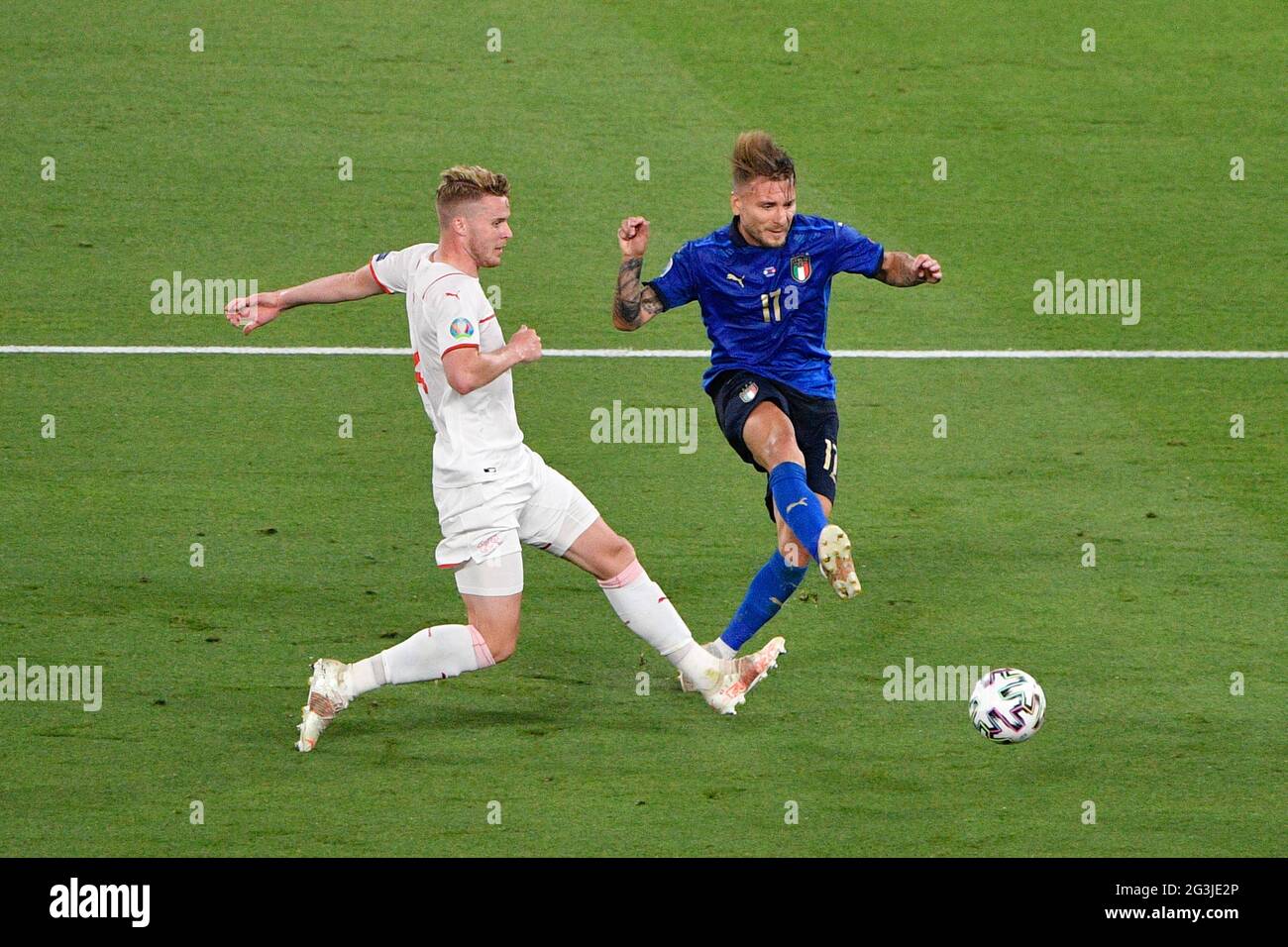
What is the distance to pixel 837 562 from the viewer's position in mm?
7551

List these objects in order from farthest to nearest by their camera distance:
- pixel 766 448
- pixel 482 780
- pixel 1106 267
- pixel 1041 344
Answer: pixel 1106 267 < pixel 1041 344 < pixel 766 448 < pixel 482 780

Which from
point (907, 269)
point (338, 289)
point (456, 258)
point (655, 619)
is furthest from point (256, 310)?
point (907, 269)

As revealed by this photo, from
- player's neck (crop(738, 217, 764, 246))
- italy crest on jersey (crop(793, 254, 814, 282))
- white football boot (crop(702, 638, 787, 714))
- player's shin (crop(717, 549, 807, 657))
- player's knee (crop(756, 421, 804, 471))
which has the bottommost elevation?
white football boot (crop(702, 638, 787, 714))

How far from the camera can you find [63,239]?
14.0 m

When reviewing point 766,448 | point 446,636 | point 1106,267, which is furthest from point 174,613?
point 1106,267

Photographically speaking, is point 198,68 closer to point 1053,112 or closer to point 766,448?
point 1053,112

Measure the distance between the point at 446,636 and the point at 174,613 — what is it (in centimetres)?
208

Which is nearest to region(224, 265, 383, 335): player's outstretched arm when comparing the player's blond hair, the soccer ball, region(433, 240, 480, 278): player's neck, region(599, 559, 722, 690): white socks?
region(433, 240, 480, 278): player's neck

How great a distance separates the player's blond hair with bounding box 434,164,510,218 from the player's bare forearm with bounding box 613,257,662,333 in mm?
737

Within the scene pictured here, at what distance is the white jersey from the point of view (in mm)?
7438

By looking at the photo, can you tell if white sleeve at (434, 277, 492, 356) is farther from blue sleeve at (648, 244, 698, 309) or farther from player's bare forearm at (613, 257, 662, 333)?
blue sleeve at (648, 244, 698, 309)

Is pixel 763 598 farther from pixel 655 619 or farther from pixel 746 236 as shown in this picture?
pixel 746 236

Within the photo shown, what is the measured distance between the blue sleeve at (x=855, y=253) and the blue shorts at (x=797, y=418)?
594mm

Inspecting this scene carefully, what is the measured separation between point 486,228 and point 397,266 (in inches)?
17.2
